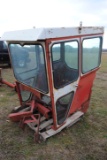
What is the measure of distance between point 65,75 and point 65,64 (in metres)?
0.26

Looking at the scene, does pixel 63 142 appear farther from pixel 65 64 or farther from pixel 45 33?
pixel 45 33

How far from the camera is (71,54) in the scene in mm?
3158

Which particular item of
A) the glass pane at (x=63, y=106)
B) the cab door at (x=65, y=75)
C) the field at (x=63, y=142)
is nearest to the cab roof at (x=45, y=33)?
the cab door at (x=65, y=75)

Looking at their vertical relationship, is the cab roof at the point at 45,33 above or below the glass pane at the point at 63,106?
above

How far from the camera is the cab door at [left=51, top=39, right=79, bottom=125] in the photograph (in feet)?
9.67

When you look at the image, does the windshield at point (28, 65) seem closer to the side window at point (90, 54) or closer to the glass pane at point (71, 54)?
the glass pane at point (71, 54)

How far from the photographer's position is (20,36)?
2.88m

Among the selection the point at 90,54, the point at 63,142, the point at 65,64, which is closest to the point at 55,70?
the point at 65,64

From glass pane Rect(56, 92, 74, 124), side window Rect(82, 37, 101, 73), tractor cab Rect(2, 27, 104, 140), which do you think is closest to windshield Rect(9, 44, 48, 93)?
tractor cab Rect(2, 27, 104, 140)

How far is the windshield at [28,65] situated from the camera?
314 cm

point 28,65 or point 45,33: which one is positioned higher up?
point 45,33

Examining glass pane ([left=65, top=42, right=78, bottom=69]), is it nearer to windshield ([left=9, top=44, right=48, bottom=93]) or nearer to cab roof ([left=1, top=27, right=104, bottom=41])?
cab roof ([left=1, top=27, right=104, bottom=41])

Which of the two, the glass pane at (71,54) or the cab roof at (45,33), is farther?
the glass pane at (71,54)

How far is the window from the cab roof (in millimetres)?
193
